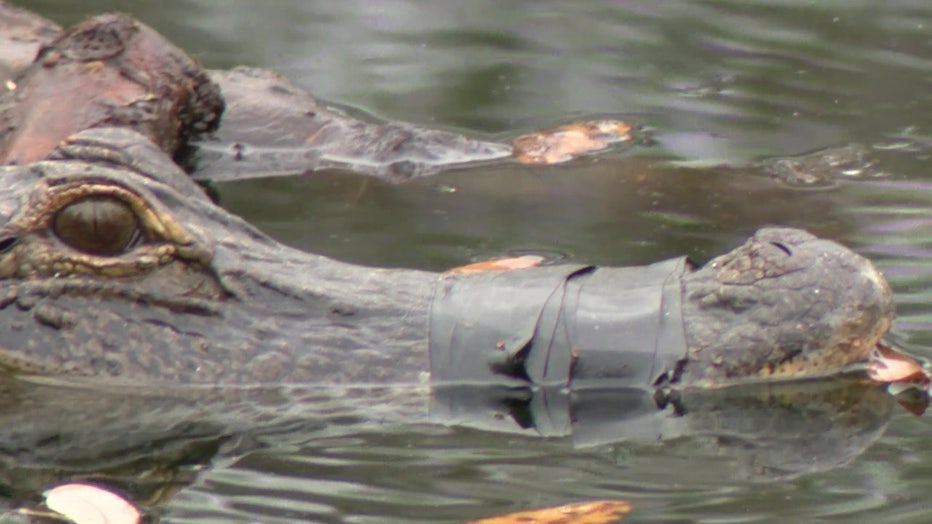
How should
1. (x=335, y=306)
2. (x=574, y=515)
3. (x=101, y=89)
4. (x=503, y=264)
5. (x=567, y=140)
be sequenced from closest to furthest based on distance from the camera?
(x=574, y=515)
(x=335, y=306)
(x=503, y=264)
(x=101, y=89)
(x=567, y=140)

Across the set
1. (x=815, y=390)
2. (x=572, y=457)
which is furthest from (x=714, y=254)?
(x=572, y=457)

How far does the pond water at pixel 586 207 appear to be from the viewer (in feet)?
14.4

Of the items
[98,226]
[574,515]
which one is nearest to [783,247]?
[574,515]

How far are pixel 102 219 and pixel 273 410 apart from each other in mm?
667

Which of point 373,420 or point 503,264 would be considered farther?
point 503,264

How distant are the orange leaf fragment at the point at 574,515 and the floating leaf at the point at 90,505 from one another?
0.78m

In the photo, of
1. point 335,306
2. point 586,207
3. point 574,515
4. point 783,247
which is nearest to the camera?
point 574,515

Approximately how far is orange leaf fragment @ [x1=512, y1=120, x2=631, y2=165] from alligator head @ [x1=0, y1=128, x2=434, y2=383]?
7.77ft

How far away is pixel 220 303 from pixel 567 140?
2823 mm

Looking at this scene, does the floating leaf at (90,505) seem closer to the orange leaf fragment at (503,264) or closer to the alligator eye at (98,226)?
the alligator eye at (98,226)

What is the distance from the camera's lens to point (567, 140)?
759 cm

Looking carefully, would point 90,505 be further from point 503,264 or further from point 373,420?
point 503,264

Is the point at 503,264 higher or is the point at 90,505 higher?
the point at 503,264

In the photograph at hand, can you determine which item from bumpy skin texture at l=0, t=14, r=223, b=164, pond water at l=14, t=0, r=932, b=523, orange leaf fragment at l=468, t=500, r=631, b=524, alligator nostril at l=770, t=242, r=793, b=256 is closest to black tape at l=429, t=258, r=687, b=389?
pond water at l=14, t=0, r=932, b=523
